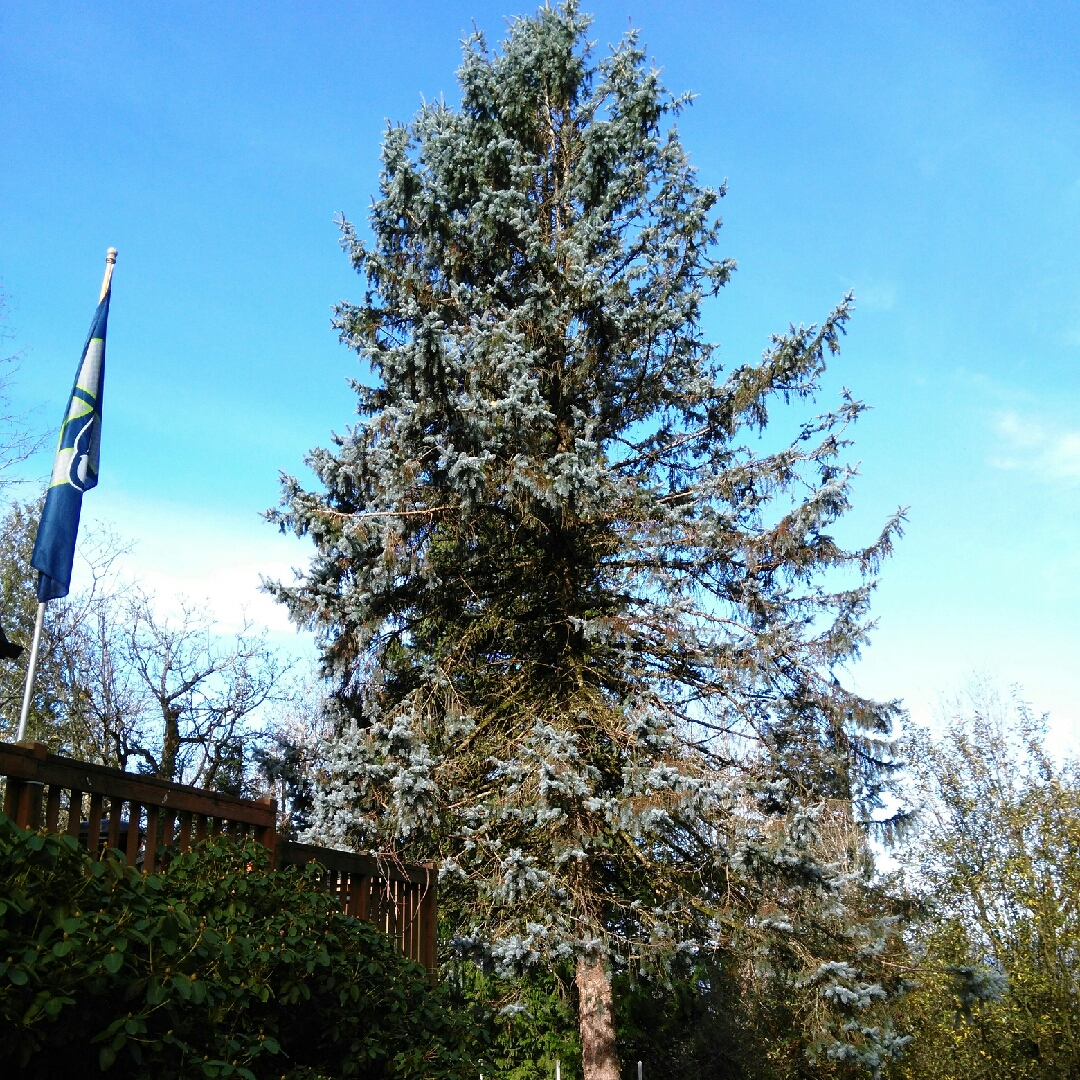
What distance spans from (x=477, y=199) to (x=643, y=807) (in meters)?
6.31

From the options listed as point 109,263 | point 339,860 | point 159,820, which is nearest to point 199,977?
point 159,820

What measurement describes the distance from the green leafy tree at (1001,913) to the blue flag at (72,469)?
27.4 feet

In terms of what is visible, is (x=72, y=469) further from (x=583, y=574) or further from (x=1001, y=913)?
(x=1001, y=913)

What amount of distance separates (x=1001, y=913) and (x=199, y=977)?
38.0 feet

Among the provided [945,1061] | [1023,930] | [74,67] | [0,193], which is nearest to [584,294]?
[74,67]

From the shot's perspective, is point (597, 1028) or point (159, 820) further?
point (597, 1028)

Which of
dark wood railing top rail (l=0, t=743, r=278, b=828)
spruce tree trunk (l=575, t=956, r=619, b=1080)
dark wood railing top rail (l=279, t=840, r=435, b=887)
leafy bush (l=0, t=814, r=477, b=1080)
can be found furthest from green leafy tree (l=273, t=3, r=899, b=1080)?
leafy bush (l=0, t=814, r=477, b=1080)

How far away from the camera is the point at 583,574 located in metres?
9.47

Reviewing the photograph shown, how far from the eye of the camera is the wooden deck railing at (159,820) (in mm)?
3533

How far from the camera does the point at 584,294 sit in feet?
30.2

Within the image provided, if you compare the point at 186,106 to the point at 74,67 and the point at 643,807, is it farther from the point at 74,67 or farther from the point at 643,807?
the point at 643,807

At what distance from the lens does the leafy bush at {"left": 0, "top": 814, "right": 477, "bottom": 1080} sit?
249cm

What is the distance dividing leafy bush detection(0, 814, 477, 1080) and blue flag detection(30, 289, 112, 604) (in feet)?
12.0

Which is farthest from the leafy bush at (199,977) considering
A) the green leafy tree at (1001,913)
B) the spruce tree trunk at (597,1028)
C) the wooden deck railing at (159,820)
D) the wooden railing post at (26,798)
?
the green leafy tree at (1001,913)
